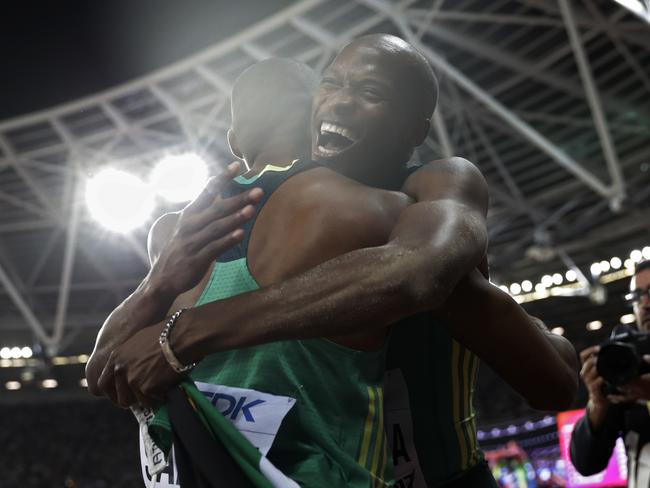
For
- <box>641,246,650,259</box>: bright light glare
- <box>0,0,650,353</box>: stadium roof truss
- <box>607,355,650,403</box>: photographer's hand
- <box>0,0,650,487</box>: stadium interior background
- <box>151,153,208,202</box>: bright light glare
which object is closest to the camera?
<box>607,355,650,403</box>: photographer's hand

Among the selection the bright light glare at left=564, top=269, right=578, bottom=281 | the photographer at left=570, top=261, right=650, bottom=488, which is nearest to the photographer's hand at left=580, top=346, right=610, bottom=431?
the photographer at left=570, top=261, right=650, bottom=488

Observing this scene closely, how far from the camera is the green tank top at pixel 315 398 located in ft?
5.18

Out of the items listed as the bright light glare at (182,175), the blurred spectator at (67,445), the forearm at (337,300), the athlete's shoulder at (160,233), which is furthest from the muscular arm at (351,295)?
the blurred spectator at (67,445)

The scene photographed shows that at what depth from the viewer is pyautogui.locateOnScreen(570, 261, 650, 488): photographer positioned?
3.26 meters

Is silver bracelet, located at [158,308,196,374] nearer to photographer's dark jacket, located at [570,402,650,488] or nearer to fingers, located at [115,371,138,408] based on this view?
fingers, located at [115,371,138,408]

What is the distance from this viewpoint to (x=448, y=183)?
1.80 meters

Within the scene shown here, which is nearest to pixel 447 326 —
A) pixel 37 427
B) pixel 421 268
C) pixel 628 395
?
pixel 421 268

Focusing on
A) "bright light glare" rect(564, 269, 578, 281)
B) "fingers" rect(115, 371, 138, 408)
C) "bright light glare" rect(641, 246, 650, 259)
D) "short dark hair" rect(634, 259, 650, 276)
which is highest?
"bright light glare" rect(564, 269, 578, 281)

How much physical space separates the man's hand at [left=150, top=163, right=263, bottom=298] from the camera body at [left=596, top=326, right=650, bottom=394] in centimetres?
203

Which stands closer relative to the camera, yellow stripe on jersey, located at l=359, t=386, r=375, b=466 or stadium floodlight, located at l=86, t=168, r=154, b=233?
yellow stripe on jersey, located at l=359, t=386, r=375, b=466

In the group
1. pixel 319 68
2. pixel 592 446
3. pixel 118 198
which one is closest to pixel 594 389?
pixel 592 446

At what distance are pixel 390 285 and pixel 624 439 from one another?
2.39 m

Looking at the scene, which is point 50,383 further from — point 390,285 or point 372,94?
point 390,285

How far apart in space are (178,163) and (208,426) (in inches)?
492
